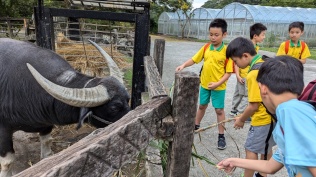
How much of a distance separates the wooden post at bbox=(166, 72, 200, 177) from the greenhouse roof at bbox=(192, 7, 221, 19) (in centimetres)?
2564

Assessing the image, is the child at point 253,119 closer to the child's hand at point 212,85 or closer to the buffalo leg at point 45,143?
the child's hand at point 212,85

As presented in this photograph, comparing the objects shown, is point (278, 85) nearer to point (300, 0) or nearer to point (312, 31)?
point (312, 31)

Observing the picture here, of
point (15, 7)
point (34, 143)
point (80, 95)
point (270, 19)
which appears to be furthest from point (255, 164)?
point (270, 19)

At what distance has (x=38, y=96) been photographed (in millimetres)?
2984

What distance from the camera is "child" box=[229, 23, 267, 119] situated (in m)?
4.41

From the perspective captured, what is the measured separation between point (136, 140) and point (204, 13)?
91.1ft

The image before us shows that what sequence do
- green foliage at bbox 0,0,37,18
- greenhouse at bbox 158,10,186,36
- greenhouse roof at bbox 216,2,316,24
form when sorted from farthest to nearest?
greenhouse at bbox 158,10,186,36 < greenhouse roof at bbox 216,2,316,24 < green foliage at bbox 0,0,37,18

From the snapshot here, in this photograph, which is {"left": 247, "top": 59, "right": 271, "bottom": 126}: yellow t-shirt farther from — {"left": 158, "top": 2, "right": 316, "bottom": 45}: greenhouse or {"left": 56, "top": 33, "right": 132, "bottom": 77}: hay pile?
{"left": 158, "top": 2, "right": 316, "bottom": 45}: greenhouse

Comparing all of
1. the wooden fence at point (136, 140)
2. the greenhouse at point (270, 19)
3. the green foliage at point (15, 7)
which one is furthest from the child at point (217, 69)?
the greenhouse at point (270, 19)

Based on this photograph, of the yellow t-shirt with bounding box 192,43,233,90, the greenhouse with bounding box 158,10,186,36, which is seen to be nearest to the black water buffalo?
the yellow t-shirt with bounding box 192,43,233,90

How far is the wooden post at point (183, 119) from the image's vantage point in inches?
61.9

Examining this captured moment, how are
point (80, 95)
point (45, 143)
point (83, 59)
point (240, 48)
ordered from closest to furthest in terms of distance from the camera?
point (240, 48), point (80, 95), point (45, 143), point (83, 59)

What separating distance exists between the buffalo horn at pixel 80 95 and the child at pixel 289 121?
1.42m

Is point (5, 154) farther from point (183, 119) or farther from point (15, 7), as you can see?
point (15, 7)
